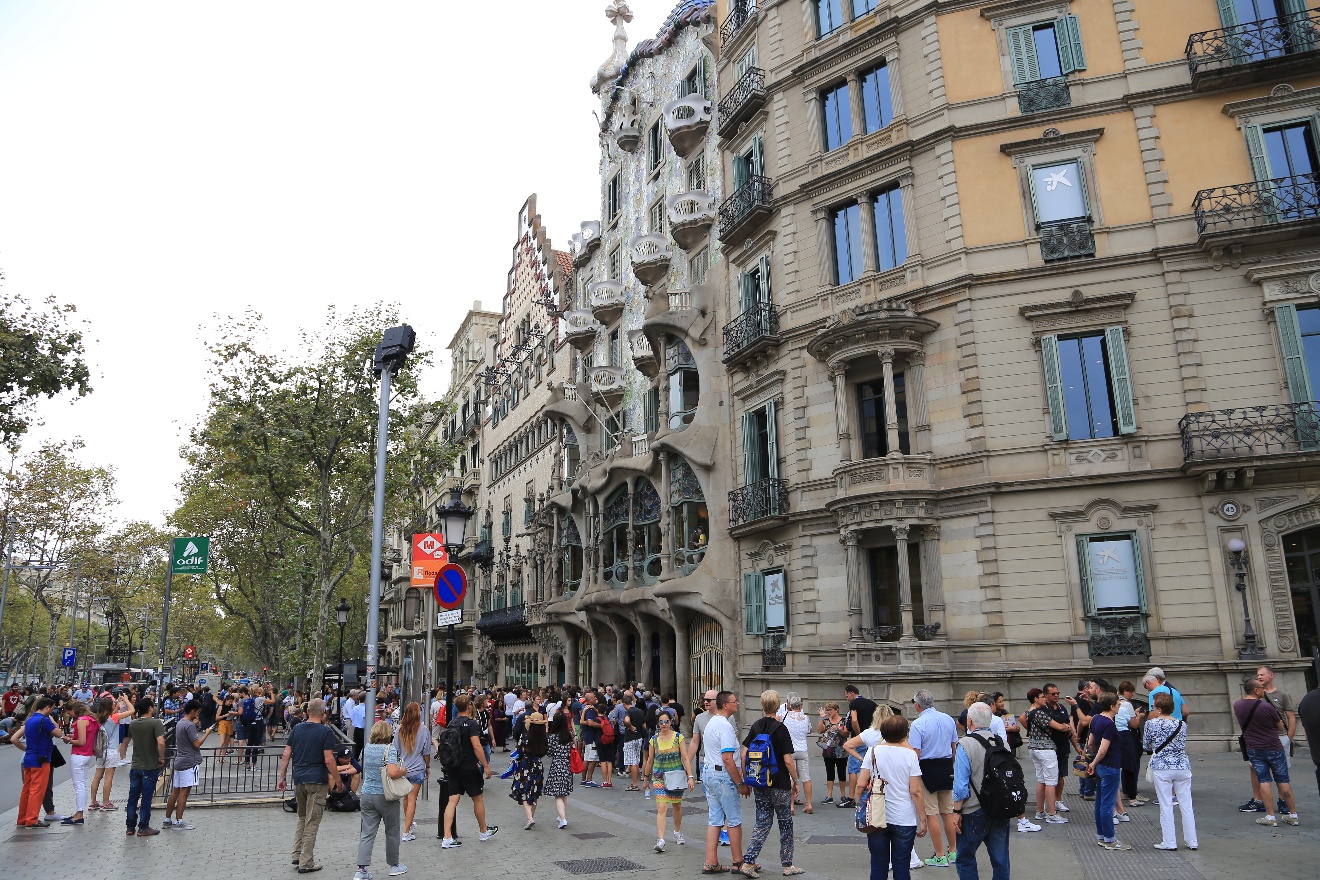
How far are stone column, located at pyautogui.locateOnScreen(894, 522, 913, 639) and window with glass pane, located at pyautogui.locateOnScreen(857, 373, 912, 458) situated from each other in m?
1.99

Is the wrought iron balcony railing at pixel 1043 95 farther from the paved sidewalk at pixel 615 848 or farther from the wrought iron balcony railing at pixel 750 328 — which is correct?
the paved sidewalk at pixel 615 848

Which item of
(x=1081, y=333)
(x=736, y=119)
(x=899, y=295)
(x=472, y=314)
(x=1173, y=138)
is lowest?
(x=1081, y=333)

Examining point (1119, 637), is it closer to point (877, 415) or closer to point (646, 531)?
point (877, 415)

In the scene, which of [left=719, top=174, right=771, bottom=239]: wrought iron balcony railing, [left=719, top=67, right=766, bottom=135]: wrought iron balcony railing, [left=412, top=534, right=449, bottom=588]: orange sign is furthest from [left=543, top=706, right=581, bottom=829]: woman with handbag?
[left=719, top=67, right=766, bottom=135]: wrought iron balcony railing

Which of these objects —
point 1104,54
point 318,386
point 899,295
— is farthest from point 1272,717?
point 318,386

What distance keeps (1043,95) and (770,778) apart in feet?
57.9

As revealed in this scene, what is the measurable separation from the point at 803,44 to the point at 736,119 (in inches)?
107

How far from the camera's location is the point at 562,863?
1096 cm

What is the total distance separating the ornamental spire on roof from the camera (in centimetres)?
4047

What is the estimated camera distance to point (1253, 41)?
19.8 meters

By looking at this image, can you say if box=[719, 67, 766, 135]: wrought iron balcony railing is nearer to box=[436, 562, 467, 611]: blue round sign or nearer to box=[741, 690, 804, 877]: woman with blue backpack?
box=[436, 562, 467, 611]: blue round sign

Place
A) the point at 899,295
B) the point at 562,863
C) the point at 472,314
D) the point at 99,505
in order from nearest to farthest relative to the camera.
→ the point at 562,863 < the point at 899,295 < the point at 99,505 < the point at 472,314

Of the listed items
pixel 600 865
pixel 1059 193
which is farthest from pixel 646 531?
pixel 600 865

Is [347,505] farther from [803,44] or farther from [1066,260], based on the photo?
[1066,260]
